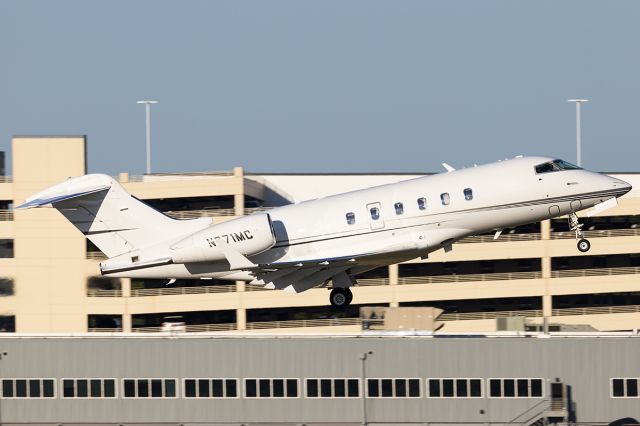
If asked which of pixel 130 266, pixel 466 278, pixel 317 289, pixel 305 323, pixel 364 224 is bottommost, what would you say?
pixel 305 323

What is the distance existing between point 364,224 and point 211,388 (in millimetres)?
12095

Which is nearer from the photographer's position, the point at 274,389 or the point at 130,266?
the point at 130,266

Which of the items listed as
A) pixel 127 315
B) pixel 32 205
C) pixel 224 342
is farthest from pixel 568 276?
pixel 32 205

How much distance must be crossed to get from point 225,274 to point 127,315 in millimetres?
32652

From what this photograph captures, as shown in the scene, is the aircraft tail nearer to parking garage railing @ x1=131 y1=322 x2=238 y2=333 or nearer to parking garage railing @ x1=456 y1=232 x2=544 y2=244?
parking garage railing @ x1=131 y1=322 x2=238 y2=333

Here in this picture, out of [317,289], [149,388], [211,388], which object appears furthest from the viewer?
[317,289]

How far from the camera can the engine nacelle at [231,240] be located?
38.8 metres

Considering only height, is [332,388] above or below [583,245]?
below

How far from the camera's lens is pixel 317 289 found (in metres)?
71.6

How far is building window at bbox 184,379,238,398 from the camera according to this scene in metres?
47.2

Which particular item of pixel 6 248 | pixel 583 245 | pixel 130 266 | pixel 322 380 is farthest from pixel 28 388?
pixel 6 248

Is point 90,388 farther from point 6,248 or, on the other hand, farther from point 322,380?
point 6,248

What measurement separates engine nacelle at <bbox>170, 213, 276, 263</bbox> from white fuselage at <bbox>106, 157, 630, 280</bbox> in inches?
30.5

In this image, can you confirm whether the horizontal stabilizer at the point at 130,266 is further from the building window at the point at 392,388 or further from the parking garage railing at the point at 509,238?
the parking garage railing at the point at 509,238
